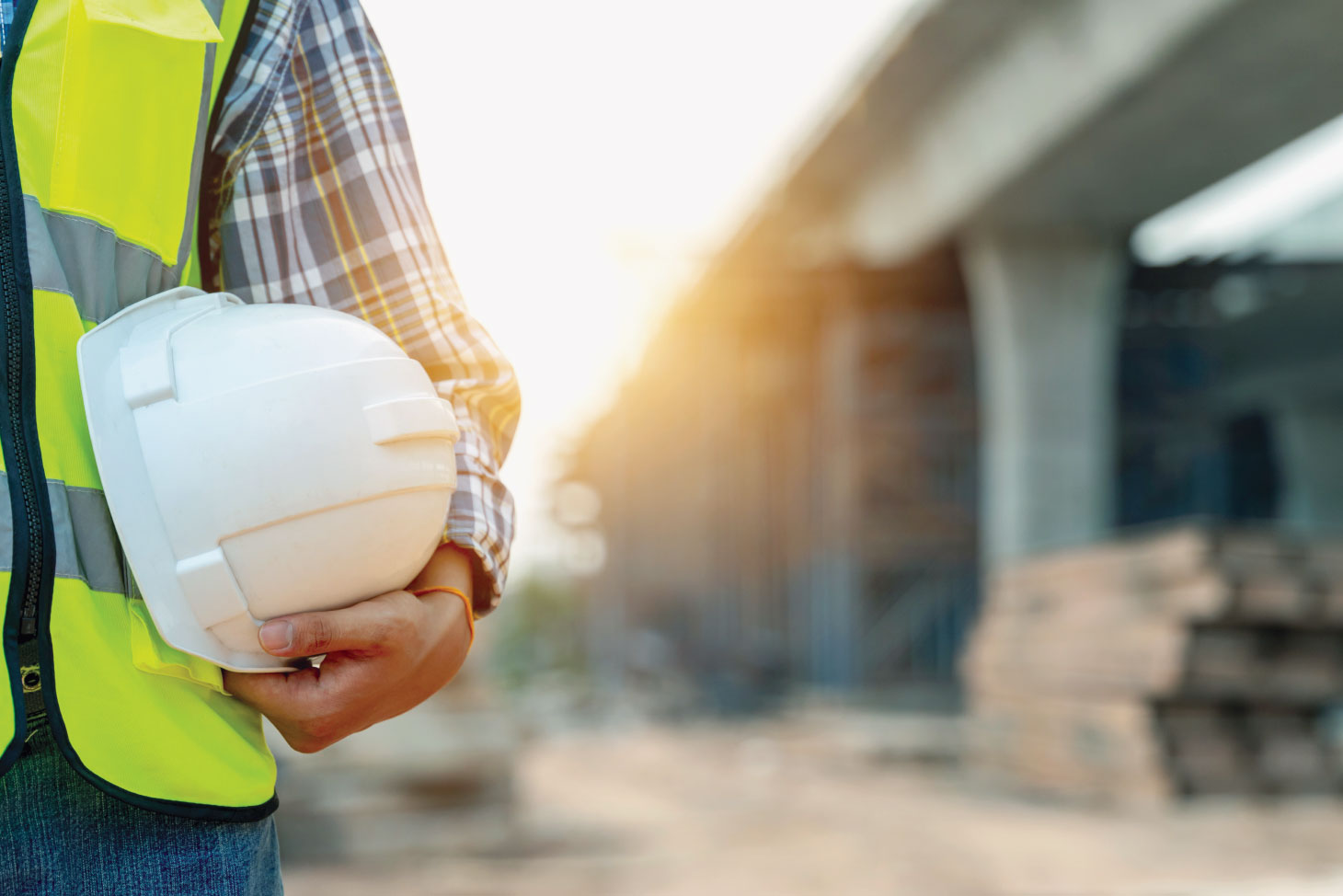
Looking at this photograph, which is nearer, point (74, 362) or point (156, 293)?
point (74, 362)

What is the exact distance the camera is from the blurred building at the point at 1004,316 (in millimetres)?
12852

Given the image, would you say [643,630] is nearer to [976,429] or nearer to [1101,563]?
[976,429]

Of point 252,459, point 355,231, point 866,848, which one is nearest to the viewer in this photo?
point 252,459

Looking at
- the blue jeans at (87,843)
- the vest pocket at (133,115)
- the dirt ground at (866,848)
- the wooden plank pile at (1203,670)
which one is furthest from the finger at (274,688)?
the wooden plank pile at (1203,670)

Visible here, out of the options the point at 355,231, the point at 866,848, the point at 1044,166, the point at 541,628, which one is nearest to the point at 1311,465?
the point at 1044,166

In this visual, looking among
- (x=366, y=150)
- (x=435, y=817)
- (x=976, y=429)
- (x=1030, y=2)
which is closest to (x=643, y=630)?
(x=976, y=429)

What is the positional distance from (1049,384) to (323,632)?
55.1ft

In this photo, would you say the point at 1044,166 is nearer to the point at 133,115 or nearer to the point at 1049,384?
the point at 1049,384

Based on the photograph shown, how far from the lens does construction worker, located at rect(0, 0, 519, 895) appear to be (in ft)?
3.74

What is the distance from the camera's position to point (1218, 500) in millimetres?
20953

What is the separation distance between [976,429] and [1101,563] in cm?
911

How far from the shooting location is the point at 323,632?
1270 millimetres

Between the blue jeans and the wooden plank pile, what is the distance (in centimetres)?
851

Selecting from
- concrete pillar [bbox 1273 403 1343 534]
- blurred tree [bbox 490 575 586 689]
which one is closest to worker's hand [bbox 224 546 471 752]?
concrete pillar [bbox 1273 403 1343 534]
